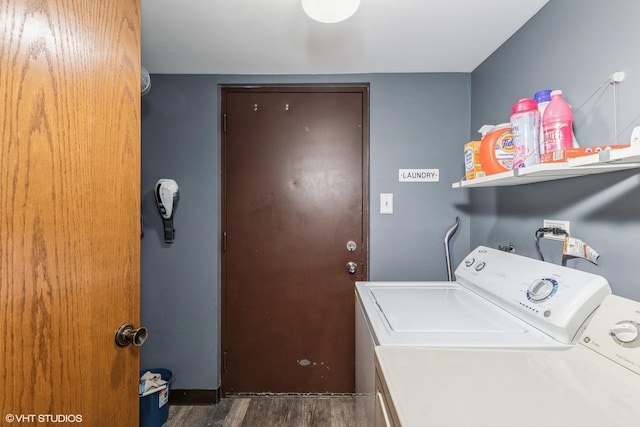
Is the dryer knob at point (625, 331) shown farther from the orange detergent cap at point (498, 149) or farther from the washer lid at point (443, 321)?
the orange detergent cap at point (498, 149)

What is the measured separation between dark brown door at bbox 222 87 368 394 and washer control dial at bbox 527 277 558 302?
1.06m

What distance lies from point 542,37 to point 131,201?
5.94 feet

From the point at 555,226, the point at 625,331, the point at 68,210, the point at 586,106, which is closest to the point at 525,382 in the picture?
the point at 625,331

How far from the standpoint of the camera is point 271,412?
1.92 meters

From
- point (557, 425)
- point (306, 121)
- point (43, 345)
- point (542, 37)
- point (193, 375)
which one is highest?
point (542, 37)

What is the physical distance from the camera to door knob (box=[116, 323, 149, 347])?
32.6 inches

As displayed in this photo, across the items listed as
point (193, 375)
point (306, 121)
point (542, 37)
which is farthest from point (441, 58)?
point (193, 375)

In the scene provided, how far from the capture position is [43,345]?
64 cm

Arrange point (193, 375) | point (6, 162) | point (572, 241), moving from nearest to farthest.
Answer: point (6, 162)
point (572, 241)
point (193, 375)

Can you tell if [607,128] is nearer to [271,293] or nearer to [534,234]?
[534,234]

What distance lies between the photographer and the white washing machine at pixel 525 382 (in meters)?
0.61

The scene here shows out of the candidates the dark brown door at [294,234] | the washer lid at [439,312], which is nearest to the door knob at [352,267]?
the dark brown door at [294,234]

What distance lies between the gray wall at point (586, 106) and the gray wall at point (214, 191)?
0.43 metres

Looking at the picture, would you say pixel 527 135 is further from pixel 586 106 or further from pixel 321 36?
pixel 321 36
